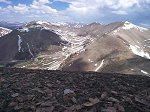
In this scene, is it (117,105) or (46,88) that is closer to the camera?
(117,105)

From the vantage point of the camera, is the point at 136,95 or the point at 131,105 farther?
the point at 136,95

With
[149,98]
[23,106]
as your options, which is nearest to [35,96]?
[23,106]

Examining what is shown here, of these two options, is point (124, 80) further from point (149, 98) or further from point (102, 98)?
point (102, 98)

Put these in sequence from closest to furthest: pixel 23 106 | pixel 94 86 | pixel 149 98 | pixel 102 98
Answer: pixel 23 106 < pixel 102 98 < pixel 149 98 < pixel 94 86

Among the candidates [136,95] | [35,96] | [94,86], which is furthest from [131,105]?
[35,96]

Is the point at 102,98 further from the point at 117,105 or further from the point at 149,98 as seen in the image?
the point at 149,98

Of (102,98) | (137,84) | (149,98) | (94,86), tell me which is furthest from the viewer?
(137,84)
